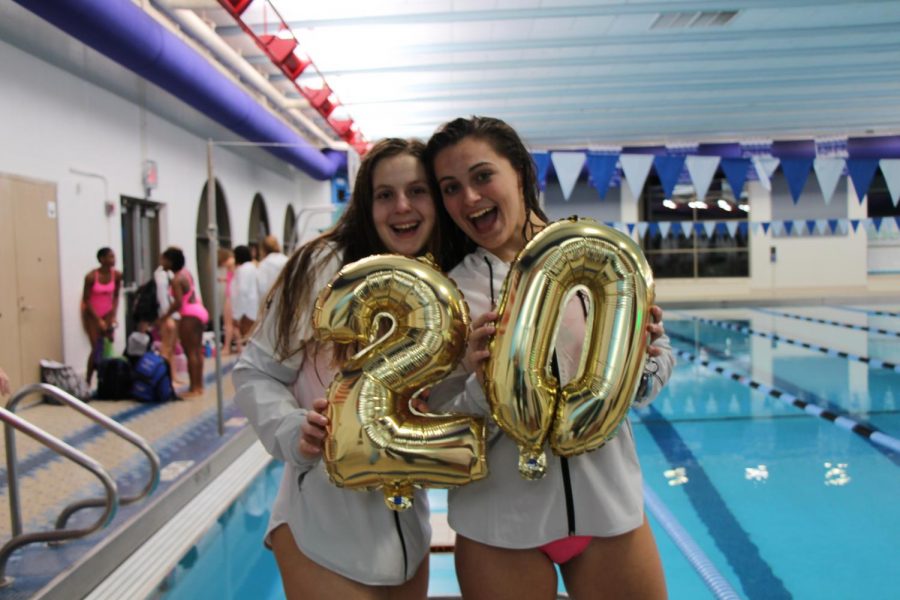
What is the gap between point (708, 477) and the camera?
15.3 ft

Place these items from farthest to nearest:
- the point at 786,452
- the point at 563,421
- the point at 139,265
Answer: the point at 139,265, the point at 786,452, the point at 563,421

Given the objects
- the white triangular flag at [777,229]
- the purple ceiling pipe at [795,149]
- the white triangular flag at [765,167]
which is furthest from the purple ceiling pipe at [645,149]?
the white triangular flag at [777,229]

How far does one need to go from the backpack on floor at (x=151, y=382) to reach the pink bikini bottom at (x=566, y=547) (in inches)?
228

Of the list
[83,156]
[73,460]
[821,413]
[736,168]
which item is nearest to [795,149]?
[736,168]

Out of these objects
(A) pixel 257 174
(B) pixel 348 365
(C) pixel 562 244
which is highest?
(A) pixel 257 174

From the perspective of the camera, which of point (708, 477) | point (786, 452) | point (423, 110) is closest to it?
point (708, 477)

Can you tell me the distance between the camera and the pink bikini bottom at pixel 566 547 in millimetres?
1393

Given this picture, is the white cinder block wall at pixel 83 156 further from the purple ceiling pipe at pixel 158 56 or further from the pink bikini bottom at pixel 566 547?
the pink bikini bottom at pixel 566 547

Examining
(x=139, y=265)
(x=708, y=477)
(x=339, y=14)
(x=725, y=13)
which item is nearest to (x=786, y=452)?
(x=708, y=477)

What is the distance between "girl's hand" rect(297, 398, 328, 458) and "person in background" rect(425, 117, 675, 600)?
0.25 meters

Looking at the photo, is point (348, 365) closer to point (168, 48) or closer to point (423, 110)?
point (168, 48)

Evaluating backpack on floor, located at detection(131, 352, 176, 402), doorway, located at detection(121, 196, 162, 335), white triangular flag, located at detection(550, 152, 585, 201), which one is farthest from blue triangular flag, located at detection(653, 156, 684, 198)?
doorway, located at detection(121, 196, 162, 335)

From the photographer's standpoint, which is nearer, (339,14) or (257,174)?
(339,14)

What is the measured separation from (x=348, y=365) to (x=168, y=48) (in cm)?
598
